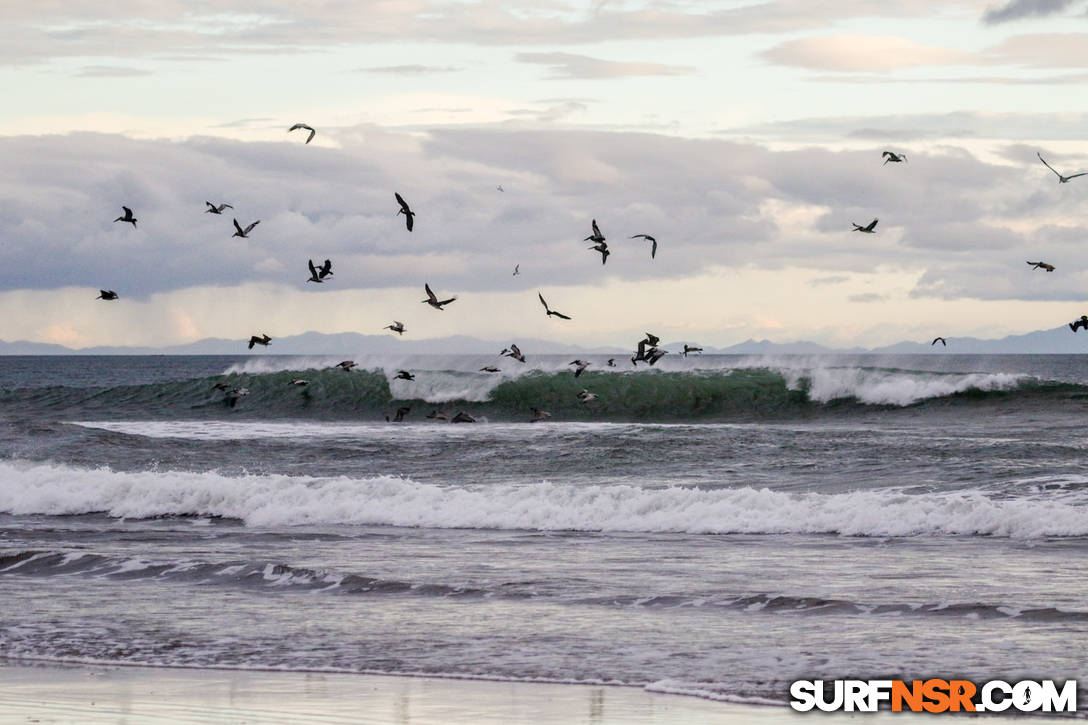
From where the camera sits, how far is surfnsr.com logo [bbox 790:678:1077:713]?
10242mm

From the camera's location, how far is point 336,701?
10641 millimetres

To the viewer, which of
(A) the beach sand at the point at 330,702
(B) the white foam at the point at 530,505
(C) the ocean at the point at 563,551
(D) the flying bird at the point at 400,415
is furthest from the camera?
(D) the flying bird at the point at 400,415

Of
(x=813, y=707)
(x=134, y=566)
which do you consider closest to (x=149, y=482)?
(x=134, y=566)

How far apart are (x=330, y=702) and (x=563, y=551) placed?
8.09 m

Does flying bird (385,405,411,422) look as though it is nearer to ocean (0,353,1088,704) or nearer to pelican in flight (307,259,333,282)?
ocean (0,353,1088,704)

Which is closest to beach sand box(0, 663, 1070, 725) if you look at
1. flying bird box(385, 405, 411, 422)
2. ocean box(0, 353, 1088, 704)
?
ocean box(0, 353, 1088, 704)

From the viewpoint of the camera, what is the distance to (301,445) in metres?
33.0

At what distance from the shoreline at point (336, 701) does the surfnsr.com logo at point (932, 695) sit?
197 mm

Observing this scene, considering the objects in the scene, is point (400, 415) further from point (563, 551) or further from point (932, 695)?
point (932, 695)

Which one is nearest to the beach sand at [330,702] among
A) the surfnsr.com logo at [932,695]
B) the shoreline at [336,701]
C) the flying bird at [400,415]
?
the shoreline at [336,701]

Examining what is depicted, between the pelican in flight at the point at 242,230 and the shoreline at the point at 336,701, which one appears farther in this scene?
the pelican in flight at the point at 242,230

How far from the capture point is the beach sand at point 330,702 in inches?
397

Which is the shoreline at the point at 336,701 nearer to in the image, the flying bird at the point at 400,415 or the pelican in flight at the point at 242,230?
the pelican in flight at the point at 242,230

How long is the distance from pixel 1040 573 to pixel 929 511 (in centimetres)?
458
